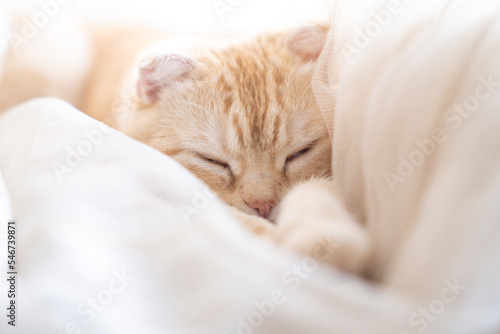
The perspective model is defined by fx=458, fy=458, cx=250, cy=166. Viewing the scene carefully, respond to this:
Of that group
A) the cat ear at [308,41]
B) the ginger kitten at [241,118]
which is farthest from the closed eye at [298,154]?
the cat ear at [308,41]

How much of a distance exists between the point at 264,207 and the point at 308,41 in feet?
1.44

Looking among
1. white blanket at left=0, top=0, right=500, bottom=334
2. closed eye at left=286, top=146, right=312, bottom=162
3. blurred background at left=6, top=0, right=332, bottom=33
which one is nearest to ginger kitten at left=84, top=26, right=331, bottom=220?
closed eye at left=286, top=146, right=312, bottom=162

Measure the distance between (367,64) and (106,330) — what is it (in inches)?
21.4

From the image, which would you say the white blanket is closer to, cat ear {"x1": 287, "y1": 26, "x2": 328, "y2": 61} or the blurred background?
cat ear {"x1": 287, "y1": 26, "x2": 328, "y2": 61}

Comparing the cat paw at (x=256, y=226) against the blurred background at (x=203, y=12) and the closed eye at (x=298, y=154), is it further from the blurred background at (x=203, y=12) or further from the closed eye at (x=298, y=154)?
the blurred background at (x=203, y=12)

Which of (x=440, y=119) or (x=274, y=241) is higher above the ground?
(x=440, y=119)

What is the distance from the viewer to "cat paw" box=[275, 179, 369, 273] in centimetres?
61

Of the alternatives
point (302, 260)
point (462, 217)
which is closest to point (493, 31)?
point (462, 217)

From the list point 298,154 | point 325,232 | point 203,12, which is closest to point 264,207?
point 298,154

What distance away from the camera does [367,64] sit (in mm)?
736

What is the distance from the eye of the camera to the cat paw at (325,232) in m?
0.61

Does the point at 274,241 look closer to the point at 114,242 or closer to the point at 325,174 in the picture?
the point at 114,242

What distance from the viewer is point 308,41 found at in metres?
1.11

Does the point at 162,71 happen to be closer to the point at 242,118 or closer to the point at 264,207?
A: the point at 242,118
